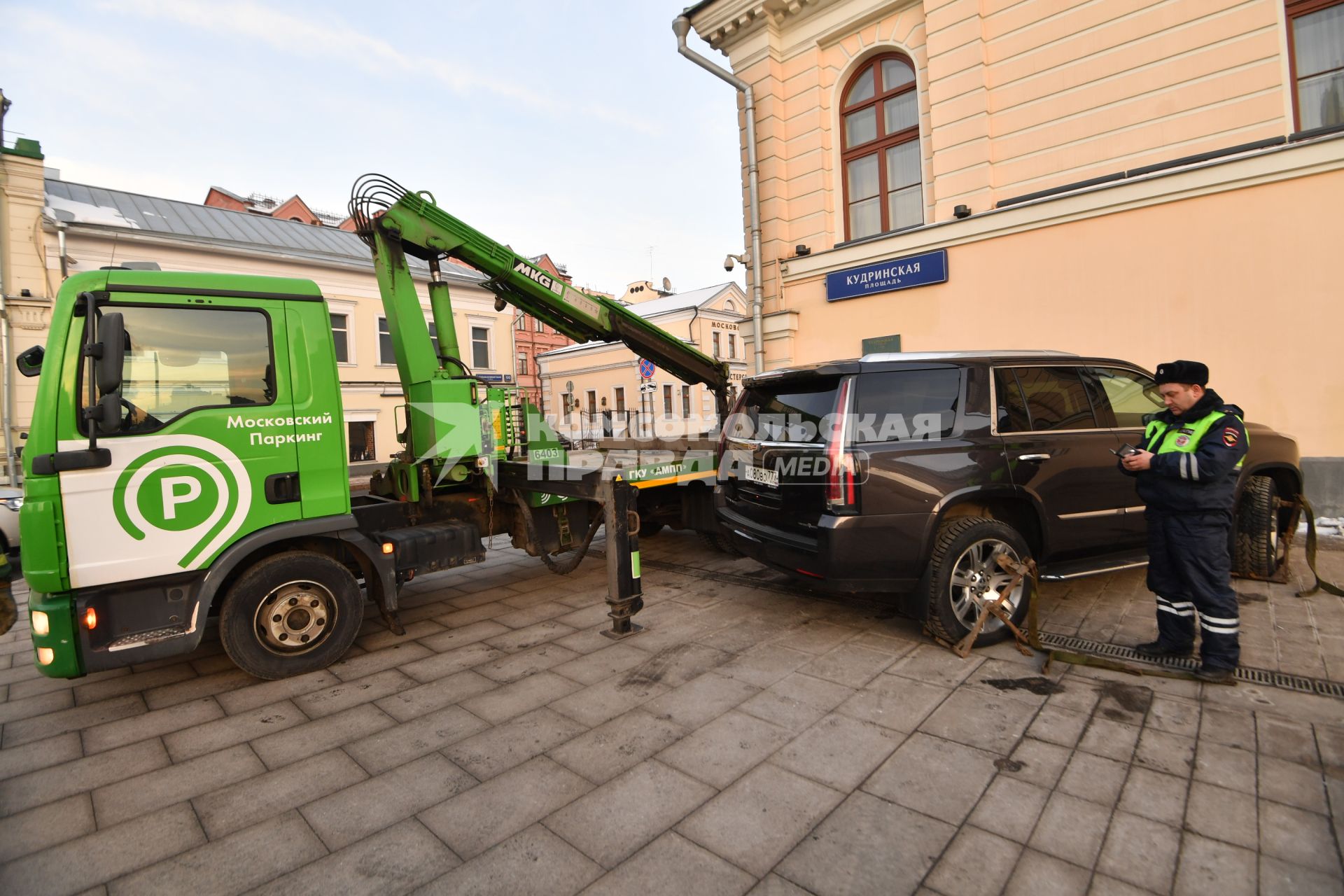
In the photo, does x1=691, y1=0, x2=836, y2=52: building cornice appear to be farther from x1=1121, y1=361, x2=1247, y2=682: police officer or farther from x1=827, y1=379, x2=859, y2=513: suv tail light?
x1=1121, y1=361, x2=1247, y2=682: police officer

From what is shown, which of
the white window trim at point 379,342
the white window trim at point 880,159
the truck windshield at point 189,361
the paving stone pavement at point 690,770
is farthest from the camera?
the white window trim at point 379,342

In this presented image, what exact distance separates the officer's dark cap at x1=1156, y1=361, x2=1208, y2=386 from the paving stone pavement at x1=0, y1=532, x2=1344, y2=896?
5.43ft

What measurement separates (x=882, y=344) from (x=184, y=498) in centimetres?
944

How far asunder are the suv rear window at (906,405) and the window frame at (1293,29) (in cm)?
711

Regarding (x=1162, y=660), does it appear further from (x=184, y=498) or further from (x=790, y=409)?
(x=184, y=498)

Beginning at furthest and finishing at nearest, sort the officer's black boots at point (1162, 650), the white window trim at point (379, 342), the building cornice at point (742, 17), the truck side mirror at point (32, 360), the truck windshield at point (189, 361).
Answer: the white window trim at point (379, 342)
the building cornice at point (742, 17)
the truck side mirror at point (32, 360)
the officer's black boots at point (1162, 650)
the truck windshield at point (189, 361)

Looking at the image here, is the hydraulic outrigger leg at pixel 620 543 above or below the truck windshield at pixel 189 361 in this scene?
below

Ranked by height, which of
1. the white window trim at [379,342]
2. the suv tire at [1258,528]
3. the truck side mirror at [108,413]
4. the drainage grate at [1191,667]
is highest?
the white window trim at [379,342]

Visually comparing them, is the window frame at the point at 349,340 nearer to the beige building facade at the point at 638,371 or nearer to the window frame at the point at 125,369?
the beige building facade at the point at 638,371

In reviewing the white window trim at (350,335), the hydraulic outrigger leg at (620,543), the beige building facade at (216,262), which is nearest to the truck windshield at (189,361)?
the hydraulic outrigger leg at (620,543)

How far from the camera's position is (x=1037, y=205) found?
8.97 metres

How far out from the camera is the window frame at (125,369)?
352cm

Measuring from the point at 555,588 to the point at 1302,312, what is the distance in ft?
28.8

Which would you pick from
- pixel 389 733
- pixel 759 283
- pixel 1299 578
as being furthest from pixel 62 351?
pixel 759 283
